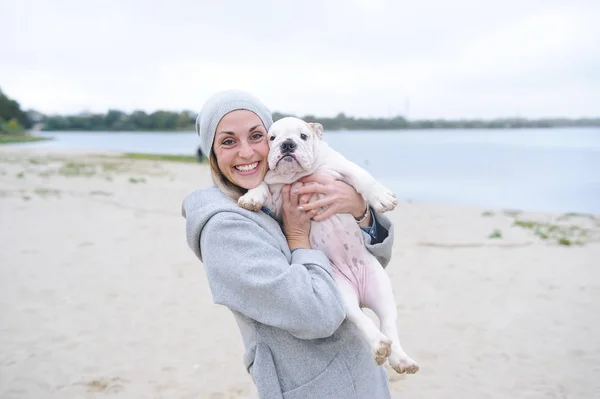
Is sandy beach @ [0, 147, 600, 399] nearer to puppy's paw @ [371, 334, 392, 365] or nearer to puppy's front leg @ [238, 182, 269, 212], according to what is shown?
puppy's paw @ [371, 334, 392, 365]

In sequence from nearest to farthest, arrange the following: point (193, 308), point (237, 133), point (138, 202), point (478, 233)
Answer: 1. point (237, 133)
2. point (193, 308)
3. point (478, 233)
4. point (138, 202)

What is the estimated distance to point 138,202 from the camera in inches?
513

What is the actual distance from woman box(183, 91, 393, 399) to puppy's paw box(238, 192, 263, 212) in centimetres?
4

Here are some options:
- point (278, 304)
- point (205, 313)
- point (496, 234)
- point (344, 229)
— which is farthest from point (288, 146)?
point (496, 234)

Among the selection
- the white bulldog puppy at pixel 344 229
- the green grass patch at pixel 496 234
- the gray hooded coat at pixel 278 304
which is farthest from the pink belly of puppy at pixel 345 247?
the green grass patch at pixel 496 234

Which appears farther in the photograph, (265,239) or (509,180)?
(509,180)

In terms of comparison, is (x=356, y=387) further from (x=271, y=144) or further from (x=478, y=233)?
(x=478, y=233)

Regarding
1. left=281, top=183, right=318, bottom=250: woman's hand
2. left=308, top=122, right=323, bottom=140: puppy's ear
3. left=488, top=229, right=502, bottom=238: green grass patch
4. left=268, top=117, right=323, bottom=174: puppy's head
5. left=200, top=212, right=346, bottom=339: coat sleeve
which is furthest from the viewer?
left=488, top=229, right=502, bottom=238: green grass patch

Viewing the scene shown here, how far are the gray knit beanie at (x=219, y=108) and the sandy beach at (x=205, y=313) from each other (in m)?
2.88

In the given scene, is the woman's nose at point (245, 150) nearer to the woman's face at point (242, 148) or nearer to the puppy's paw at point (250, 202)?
the woman's face at point (242, 148)

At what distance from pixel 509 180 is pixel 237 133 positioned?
27.3m

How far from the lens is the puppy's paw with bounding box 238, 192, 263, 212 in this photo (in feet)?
6.86

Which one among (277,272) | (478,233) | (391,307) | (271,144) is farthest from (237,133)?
(478,233)

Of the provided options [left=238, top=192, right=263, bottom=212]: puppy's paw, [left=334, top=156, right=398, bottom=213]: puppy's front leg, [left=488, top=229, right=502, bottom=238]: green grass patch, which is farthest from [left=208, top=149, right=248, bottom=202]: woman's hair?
[left=488, top=229, right=502, bottom=238]: green grass patch
